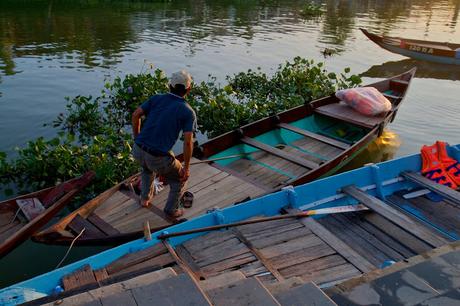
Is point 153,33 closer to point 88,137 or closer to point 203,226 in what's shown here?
point 88,137

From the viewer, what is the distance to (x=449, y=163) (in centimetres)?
700

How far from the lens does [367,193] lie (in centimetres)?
640

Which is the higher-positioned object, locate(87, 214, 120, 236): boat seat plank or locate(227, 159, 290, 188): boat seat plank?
locate(87, 214, 120, 236): boat seat plank

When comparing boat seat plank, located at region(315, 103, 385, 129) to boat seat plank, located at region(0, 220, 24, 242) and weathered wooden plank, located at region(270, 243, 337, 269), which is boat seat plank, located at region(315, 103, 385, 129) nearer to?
weathered wooden plank, located at region(270, 243, 337, 269)

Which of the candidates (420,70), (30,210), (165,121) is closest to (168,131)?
(165,121)

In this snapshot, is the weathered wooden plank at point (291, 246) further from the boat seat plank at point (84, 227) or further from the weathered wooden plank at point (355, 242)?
the boat seat plank at point (84, 227)

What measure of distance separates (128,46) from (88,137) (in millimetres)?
10333

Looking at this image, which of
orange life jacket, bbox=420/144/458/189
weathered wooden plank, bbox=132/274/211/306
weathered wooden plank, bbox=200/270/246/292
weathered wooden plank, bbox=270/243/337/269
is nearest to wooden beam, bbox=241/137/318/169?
orange life jacket, bbox=420/144/458/189

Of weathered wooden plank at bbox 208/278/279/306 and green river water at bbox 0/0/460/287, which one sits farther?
green river water at bbox 0/0/460/287

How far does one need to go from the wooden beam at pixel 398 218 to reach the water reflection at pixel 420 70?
43.2 feet

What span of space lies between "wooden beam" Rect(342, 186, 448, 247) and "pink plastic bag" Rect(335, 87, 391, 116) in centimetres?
423

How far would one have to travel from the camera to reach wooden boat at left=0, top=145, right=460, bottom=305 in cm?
451

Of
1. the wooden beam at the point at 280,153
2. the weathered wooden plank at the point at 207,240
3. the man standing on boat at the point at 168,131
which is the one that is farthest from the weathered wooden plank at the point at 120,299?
the wooden beam at the point at 280,153

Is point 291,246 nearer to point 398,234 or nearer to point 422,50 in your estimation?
point 398,234
